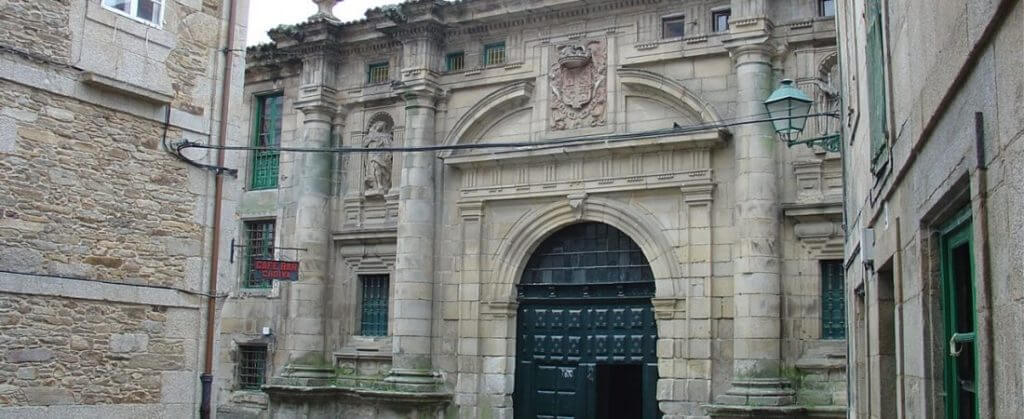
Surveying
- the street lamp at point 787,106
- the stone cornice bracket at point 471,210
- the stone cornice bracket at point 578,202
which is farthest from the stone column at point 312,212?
the street lamp at point 787,106

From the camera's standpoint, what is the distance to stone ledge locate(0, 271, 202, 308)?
10.9 metres

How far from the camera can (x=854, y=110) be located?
399 inches

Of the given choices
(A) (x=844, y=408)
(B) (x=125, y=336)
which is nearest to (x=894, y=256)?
(A) (x=844, y=408)

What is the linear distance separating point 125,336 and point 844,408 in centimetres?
948

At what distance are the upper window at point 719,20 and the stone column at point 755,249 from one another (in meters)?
0.81

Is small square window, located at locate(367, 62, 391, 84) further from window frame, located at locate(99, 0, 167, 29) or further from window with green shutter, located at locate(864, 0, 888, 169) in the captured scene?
window with green shutter, located at locate(864, 0, 888, 169)

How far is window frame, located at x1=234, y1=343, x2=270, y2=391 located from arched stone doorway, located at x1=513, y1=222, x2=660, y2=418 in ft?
18.7

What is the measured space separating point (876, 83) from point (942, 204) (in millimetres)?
2870

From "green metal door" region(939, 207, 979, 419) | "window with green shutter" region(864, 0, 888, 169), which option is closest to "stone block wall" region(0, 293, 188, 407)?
"window with green shutter" region(864, 0, 888, 169)

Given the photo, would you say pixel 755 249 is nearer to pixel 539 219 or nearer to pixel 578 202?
pixel 578 202

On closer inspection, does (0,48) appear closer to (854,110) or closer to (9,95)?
(9,95)

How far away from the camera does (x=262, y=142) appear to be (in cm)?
2088

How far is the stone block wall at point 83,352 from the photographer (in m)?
10.9

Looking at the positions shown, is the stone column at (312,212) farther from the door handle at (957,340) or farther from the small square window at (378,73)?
the door handle at (957,340)
